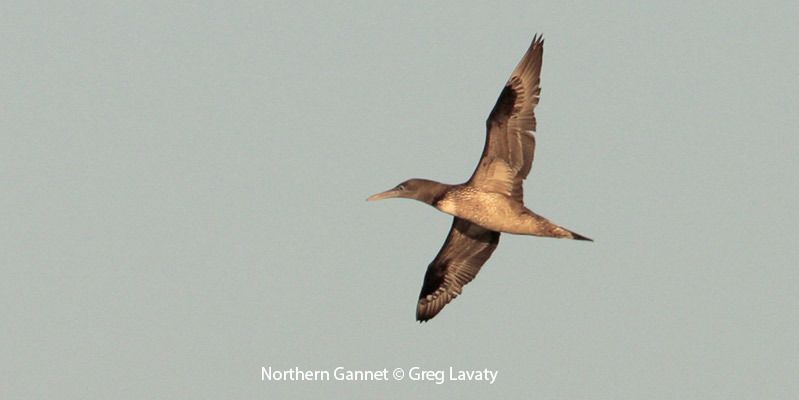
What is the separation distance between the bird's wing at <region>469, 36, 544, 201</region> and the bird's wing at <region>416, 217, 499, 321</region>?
1757 millimetres

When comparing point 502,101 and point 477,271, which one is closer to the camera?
point 502,101

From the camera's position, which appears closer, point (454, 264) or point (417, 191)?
point (417, 191)

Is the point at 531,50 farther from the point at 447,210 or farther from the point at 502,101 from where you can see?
the point at 447,210

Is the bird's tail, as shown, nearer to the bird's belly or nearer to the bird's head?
the bird's belly

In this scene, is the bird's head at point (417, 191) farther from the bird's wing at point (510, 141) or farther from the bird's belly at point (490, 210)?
the bird's wing at point (510, 141)

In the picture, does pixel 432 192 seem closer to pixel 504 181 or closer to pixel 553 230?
pixel 504 181

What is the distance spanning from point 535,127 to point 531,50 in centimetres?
151

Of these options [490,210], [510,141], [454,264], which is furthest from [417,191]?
[454,264]

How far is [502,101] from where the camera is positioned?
68.3ft

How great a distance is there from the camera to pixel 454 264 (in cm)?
2306

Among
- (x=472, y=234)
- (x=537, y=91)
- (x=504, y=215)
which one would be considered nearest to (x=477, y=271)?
(x=472, y=234)

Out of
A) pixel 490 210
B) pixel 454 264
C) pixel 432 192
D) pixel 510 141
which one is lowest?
pixel 454 264

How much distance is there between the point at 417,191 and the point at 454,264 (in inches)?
98.7

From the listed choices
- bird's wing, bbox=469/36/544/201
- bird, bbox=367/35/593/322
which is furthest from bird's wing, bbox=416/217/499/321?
bird's wing, bbox=469/36/544/201
